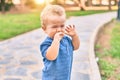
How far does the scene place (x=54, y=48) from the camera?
11.3ft

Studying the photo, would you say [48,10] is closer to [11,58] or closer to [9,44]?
[11,58]

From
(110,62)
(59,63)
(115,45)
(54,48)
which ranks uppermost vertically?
(54,48)

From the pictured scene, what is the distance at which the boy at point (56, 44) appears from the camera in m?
3.48

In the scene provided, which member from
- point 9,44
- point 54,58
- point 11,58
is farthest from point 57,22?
point 9,44

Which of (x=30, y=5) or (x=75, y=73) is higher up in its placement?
(x=75, y=73)

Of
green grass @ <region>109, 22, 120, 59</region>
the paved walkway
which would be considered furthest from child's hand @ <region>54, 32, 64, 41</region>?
green grass @ <region>109, 22, 120, 59</region>

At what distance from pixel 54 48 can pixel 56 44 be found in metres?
0.04

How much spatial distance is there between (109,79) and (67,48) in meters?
2.65

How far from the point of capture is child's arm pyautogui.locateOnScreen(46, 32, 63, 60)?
3.44 meters

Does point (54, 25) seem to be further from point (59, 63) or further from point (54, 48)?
point (59, 63)

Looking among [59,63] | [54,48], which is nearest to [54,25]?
[54,48]

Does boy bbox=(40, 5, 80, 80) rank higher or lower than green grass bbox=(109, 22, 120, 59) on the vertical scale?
higher

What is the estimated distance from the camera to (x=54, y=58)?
137 inches

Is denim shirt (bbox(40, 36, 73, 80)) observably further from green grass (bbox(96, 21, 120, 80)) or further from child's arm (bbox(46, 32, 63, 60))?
green grass (bbox(96, 21, 120, 80))
